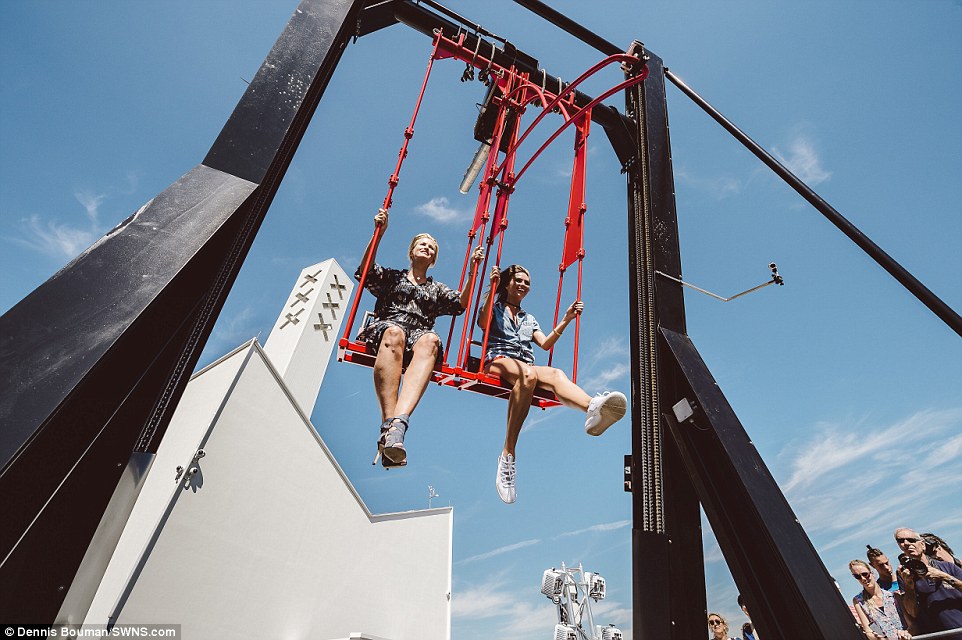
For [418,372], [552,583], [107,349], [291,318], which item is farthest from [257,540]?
[552,583]

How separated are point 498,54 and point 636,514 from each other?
10.0ft

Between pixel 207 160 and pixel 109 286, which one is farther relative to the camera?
pixel 207 160

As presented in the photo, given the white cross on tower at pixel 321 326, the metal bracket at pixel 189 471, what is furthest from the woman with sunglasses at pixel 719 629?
the white cross on tower at pixel 321 326

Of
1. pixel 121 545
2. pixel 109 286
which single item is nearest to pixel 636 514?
pixel 109 286

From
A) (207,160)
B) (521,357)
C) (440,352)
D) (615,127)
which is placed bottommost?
(207,160)

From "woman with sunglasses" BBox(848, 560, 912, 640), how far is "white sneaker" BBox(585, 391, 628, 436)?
113 inches

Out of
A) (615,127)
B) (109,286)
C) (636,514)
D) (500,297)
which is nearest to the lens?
(109,286)

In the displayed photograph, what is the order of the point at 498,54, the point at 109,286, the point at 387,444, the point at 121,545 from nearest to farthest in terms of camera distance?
the point at 109,286 → the point at 387,444 → the point at 498,54 → the point at 121,545

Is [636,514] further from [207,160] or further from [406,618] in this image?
[406,618]

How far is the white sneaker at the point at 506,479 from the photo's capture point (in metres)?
3.03

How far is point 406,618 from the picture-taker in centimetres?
1056

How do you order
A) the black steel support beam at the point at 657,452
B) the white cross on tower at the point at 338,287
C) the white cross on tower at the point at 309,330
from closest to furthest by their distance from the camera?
the black steel support beam at the point at 657,452 → the white cross on tower at the point at 309,330 → the white cross on tower at the point at 338,287

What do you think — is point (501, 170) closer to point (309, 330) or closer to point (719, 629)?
point (719, 629)

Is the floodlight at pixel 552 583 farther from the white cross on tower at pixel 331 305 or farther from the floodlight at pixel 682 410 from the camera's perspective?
the floodlight at pixel 682 410
